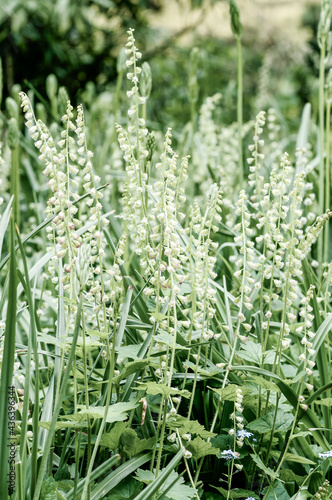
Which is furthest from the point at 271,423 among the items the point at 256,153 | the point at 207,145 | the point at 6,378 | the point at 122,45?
the point at 122,45

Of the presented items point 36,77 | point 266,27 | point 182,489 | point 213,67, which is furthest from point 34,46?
point 182,489

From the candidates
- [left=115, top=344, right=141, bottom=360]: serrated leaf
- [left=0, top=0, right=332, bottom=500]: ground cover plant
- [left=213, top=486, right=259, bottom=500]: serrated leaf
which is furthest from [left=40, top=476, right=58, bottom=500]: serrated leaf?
[left=213, top=486, right=259, bottom=500]: serrated leaf

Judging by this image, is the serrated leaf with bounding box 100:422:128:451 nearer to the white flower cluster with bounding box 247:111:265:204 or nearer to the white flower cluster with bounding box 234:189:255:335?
the white flower cluster with bounding box 234:189:255:335

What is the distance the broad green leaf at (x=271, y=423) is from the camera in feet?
5.05

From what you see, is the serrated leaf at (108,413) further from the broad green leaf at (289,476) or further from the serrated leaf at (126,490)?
the broad green leaf at (289,476)

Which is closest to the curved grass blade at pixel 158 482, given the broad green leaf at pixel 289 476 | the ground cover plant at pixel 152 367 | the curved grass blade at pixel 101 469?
the ground cover plant at pixel 152 367

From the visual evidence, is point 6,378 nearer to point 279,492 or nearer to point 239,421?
point 239,421

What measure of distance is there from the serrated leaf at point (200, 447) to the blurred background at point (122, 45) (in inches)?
111

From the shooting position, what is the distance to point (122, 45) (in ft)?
21.5

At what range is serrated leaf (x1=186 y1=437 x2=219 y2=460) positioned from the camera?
1.47 meters

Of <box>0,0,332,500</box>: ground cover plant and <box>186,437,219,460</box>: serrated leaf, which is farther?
<box>186,437,219,460</box>: serrated leaf

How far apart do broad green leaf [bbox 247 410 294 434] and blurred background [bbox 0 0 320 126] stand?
276 cm

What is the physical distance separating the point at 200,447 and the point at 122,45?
5.82 meters

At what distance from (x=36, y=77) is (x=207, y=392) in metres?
5.05
